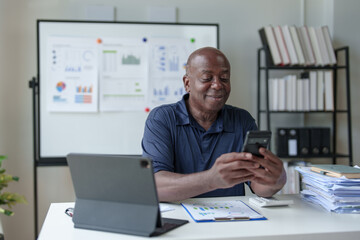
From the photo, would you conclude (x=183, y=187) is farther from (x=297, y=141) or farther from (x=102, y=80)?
(x=297, y=141)

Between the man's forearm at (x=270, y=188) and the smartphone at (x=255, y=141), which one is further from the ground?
the smartphone at (x=255, y=141)

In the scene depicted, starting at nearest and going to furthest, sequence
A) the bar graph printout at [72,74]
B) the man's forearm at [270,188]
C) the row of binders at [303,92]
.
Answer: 1. the man's forearm at [270,188]
2. the bar graph printout at [72,74]
3. the row of binders at [303,92]

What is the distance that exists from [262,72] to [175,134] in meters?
1.87

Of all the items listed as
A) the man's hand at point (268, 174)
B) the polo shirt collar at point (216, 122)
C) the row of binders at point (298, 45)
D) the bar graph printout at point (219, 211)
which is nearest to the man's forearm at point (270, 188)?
the man's hand at point (268, 174)

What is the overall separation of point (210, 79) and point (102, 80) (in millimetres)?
1401

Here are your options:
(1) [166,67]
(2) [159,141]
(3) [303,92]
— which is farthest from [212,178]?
(3) [303,92]

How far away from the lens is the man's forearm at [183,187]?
4.93 ft

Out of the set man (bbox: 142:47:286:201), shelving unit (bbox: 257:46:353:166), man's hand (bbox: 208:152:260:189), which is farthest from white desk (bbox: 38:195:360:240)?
shelving unit (bbox: 257:46:353:166)

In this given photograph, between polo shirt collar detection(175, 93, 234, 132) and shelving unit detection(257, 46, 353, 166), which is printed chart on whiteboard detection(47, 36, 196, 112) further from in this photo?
polo shirt collar detection(175, 93, 234, 132)

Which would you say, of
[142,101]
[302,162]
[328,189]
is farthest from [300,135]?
[328,189]

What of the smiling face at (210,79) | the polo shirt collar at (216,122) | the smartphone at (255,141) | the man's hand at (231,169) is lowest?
the man's hand at (231,169)

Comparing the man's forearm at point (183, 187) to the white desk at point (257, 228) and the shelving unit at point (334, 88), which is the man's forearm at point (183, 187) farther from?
the shelving unit at point (334, 88)

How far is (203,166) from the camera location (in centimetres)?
187

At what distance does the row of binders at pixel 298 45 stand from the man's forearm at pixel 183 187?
1.91 m
